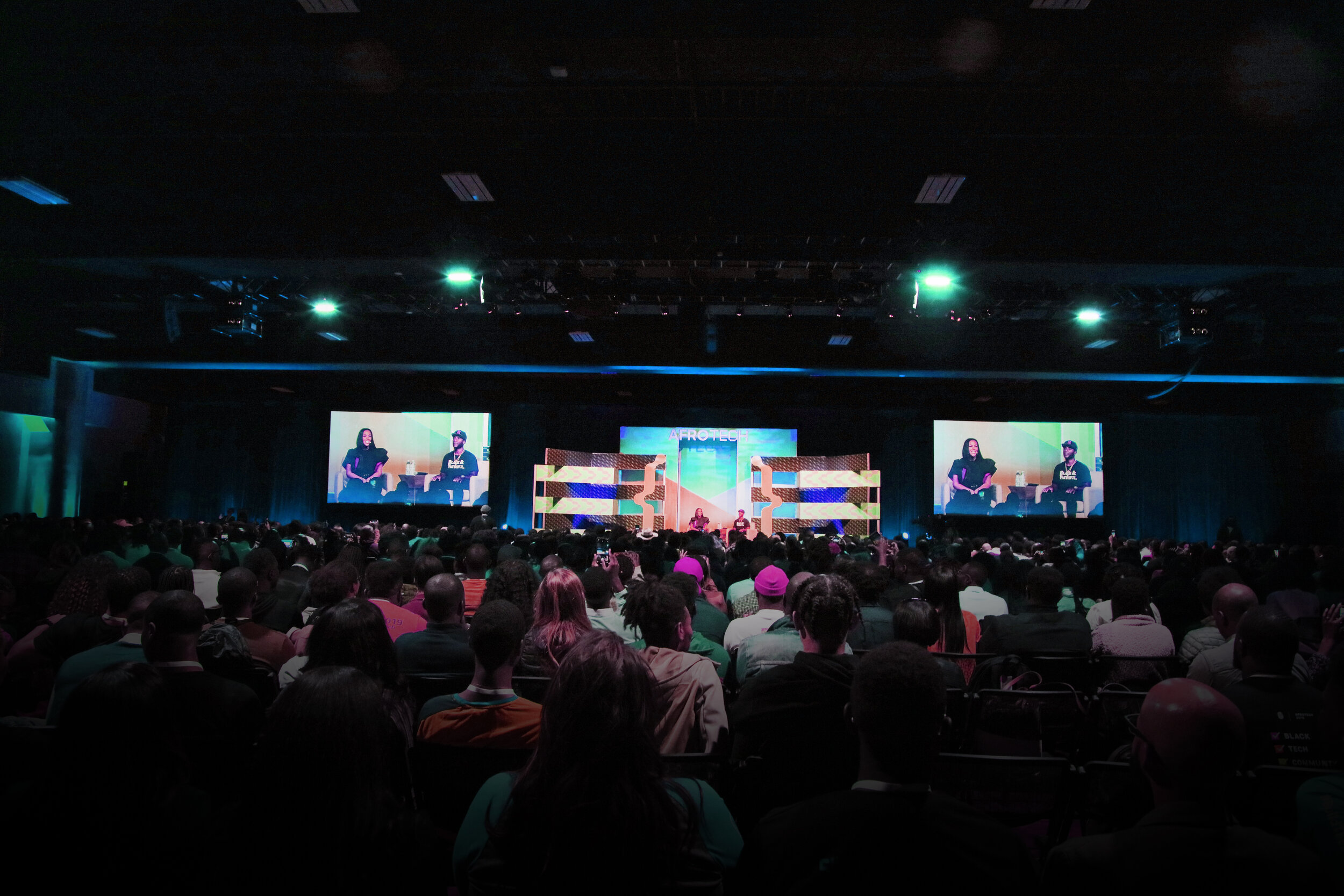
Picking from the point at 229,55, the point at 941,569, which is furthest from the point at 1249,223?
the point at 229,55

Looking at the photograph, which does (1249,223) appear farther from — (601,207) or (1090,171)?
(601,207)

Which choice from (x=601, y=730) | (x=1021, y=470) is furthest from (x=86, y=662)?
(x=1021, y=470)

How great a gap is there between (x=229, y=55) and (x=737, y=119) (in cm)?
376

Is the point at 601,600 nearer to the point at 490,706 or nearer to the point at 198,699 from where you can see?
the point at 490,706

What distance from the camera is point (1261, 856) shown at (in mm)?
1387

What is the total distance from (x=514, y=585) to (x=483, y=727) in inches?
75.1

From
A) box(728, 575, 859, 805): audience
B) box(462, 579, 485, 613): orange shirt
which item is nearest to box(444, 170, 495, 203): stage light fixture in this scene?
box(462, 579, 485, 613): orange shirt

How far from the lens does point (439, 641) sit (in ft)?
11.2

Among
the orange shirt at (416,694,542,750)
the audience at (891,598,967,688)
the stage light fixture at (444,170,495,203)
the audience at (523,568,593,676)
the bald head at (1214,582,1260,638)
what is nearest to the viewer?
the orange shirt at (416,694,542,750)

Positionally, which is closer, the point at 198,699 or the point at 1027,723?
the point at 198,699

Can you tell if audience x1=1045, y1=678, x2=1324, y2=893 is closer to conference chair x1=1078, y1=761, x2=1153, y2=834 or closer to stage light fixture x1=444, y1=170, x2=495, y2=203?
conference chair x1=1078, y1=761, x2=1153, y2=834

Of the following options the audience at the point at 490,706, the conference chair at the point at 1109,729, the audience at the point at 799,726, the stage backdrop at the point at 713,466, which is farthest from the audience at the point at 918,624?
the stage backdrop at the point at 713,466

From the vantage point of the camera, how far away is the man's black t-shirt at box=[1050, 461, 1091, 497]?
17.3 m

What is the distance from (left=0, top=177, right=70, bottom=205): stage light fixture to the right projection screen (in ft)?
51.8
